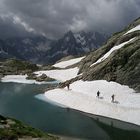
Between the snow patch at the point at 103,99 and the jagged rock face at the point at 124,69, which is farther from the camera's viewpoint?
the jagged rock face at the point at 124,69

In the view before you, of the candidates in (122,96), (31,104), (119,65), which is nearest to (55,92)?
(31,104)

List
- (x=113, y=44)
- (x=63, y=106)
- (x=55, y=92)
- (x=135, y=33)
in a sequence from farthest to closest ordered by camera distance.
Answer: (x=113, y=44) < (x=135, y=33) < (x=55, y=92) < (x=63, y=106)

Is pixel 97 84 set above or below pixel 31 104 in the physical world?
above

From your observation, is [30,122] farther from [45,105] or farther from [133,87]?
[133,87]

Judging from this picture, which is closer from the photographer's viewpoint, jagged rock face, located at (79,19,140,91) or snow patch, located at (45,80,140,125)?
snow patch, located at (45,80,140,125)

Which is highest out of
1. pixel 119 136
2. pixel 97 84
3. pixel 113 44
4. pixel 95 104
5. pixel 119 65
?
pixel 113 44

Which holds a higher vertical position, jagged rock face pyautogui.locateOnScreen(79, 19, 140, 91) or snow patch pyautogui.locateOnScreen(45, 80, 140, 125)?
jagged rock face pyautogui.locateOnScreen(79, 19, 140, 91)

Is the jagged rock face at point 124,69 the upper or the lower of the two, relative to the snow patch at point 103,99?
upper

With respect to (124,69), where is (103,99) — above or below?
below

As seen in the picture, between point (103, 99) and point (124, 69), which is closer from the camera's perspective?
point (103, 99)

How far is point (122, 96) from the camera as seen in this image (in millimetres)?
80875

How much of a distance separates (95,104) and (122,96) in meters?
7.26

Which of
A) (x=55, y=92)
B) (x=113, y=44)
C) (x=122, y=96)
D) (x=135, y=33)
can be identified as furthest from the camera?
(x=113, y=44)

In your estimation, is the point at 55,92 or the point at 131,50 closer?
the point at 131,50
